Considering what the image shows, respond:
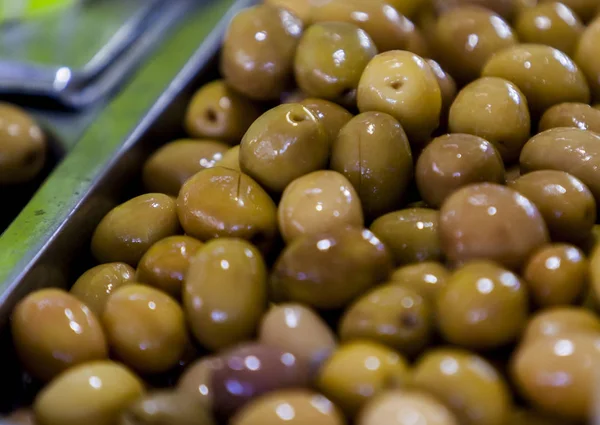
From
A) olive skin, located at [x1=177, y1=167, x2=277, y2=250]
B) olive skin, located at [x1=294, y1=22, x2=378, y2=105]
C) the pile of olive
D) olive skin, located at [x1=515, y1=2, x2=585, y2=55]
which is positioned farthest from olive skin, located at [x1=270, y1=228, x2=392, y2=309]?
olive skin, located at [x1=515, y1=2, x2=585, y2=55]

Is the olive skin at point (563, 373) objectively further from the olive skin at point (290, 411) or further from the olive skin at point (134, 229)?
the olive skin at point (134, 229)

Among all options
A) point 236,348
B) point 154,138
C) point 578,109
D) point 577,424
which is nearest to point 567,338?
point 577,424

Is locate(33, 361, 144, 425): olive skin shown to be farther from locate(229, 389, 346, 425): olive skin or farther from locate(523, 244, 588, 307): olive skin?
locate(523, 244, 588, 307): olive skin

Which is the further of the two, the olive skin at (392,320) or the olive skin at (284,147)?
the olive skin at (284,147)

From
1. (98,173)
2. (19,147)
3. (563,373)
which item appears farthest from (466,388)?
(19,147)

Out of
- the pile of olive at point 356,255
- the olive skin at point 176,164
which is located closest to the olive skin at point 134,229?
the pile of olive at point 356,255

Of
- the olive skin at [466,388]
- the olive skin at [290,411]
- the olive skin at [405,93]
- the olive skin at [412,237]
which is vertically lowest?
the olive skin at [412,237]

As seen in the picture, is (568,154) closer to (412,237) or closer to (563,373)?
(412,237)

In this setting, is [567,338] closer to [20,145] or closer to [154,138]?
[154,138]
